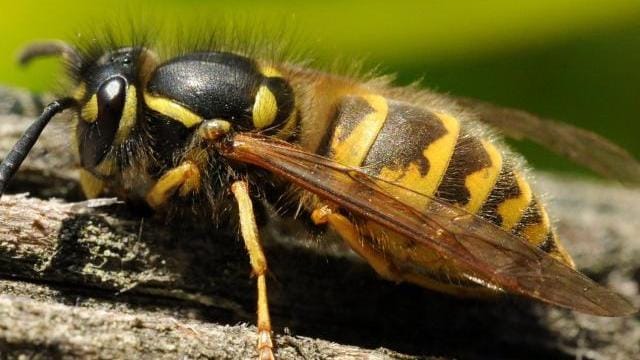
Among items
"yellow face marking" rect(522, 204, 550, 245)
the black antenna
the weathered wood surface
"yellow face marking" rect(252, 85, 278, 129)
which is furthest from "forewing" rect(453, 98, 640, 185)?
the black antenna

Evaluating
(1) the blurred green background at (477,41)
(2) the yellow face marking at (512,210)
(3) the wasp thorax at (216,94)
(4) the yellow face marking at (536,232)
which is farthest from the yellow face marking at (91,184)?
(4) the yellow face marking at (536,232)

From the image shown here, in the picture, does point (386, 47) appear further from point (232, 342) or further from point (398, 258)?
point (232, 342)

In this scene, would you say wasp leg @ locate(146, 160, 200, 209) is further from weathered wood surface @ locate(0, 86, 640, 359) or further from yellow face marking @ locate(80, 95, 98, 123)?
yellow face marking @ locate(80, 95, 98, 123)

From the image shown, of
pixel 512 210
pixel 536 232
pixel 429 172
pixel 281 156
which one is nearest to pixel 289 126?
pixel 281 156

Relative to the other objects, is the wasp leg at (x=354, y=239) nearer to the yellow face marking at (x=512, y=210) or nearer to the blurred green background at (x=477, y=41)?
the yellow face marking at (x=512, y=210)

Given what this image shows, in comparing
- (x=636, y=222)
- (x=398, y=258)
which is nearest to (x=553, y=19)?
(x=636, y=222)

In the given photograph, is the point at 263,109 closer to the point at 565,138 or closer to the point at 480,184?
the point at 480,184
